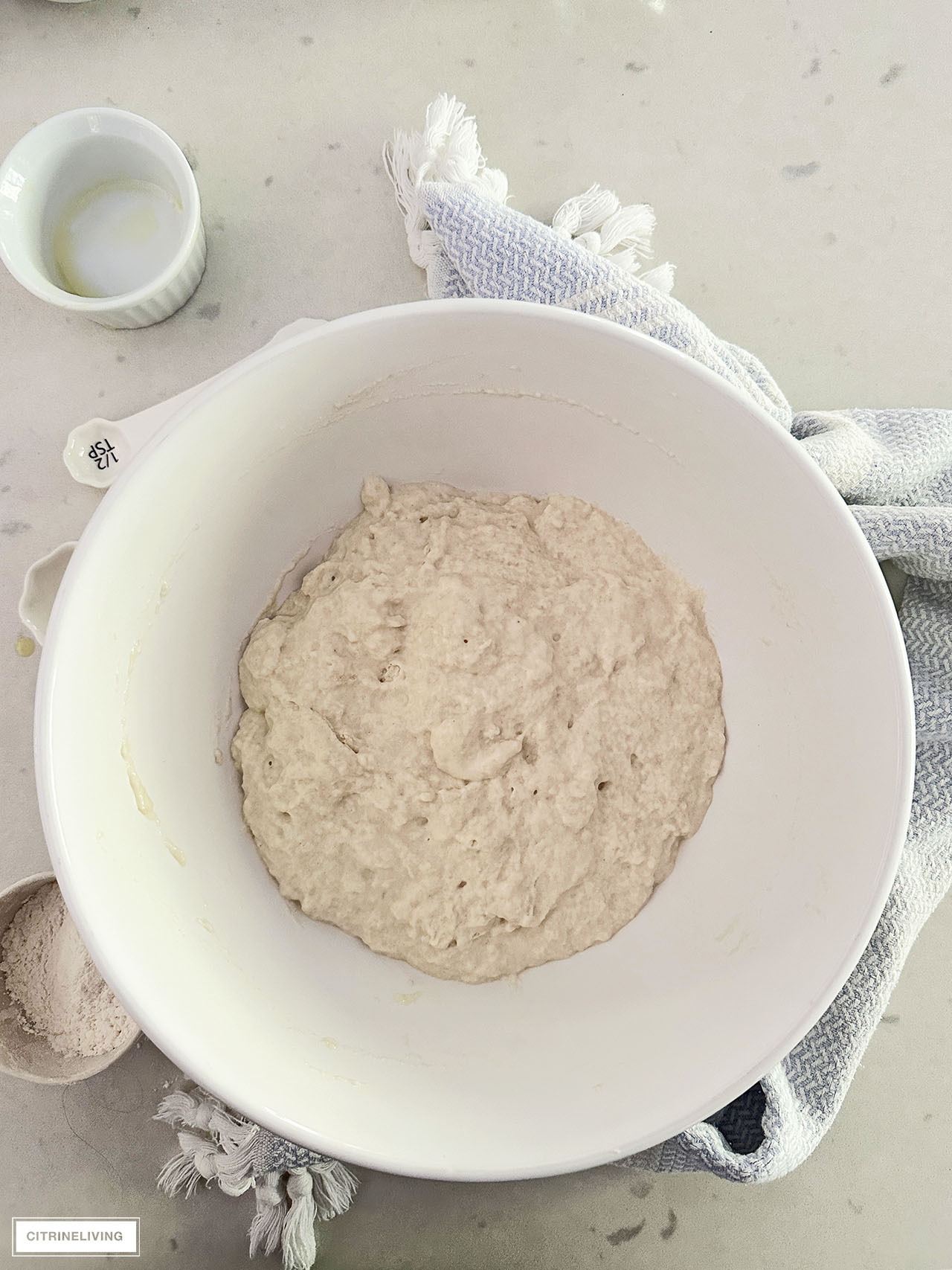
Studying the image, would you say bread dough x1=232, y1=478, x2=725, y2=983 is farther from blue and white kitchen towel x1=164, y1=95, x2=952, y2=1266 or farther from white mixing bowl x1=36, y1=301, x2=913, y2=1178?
blue and white kitchen towel x1=164, y1=95, x2=952, y2=1266

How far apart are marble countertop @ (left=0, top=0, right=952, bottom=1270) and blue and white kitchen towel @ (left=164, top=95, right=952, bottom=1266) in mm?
83

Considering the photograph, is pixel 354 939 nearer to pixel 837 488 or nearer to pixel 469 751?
pixel 469 751

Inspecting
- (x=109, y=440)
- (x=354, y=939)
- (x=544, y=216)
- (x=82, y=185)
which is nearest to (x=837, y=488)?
(x=544, y=216)

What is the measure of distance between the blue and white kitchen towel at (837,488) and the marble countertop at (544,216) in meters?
0.08

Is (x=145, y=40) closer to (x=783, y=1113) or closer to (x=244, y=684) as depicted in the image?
(x=244, y=684)

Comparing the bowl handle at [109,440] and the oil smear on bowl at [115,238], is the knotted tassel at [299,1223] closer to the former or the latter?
the bowl handle at [109,440]

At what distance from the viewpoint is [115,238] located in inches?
45.1

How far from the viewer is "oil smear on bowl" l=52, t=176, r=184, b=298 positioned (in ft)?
3.72

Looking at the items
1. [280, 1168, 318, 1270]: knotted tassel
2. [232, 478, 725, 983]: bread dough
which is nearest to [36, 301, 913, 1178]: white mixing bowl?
[232, 478, 725, 983]: bread dough

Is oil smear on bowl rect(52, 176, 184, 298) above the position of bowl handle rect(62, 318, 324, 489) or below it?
above

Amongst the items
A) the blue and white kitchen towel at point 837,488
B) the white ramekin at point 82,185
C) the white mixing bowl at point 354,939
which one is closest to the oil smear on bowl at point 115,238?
the white ramekin at point 82,185

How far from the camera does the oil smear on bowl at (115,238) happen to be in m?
1.13

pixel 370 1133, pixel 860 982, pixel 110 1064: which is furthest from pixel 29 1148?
pixel 860 982

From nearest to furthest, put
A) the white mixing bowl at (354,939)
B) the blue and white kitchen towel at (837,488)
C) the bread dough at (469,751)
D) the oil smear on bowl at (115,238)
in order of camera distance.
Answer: the white mixing bowl at (354,939) < the bread dough at (469,751) < the blue and white kitchen towel at (837,488) < the oil smear on bowl at (115,238)
